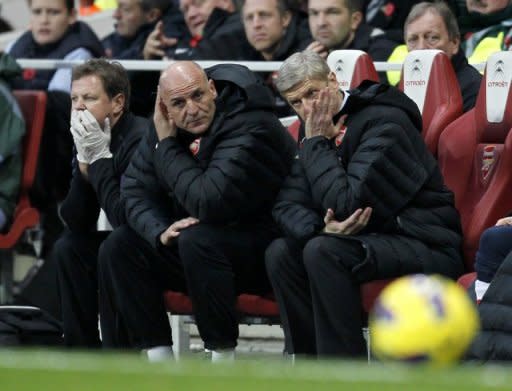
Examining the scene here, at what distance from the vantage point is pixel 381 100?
26.6ft

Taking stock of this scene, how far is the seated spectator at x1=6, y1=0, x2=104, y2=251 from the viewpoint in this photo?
11195 mm

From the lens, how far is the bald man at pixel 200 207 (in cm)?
828

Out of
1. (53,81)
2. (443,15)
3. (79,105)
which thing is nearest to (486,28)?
(443,15)

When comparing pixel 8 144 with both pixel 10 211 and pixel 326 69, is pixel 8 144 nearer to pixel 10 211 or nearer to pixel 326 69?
pixel 10 211

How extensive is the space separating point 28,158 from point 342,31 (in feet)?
7.02

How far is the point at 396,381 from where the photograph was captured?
4344 mm

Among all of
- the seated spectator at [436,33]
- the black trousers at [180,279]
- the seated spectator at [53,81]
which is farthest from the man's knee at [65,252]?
the seated spectator at [436,33]

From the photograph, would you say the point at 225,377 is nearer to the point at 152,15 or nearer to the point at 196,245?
the point at 196,245

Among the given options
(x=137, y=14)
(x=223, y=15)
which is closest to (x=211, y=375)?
(x=223, y=15)

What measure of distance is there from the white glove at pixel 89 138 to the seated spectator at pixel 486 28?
2345 mm

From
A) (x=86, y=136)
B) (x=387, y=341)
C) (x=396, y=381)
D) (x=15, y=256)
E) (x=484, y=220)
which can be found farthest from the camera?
(x=15, y=256)

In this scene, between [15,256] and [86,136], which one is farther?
[15,256]

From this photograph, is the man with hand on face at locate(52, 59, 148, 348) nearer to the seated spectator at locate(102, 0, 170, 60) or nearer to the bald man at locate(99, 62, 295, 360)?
the bald man at locate(99, 62, 295, 360)

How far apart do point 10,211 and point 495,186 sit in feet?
11.8
